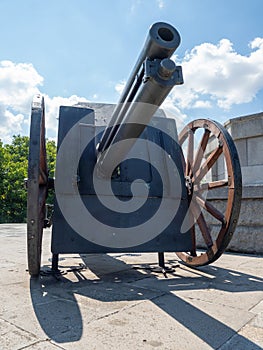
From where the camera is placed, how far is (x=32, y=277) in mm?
3025

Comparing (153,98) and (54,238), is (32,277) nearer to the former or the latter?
(54,238)

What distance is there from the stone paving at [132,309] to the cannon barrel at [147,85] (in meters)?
1.24

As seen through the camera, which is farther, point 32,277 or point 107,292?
point 32,277

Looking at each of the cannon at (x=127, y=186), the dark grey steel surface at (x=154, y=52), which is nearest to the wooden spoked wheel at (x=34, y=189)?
the cannon at (x=127, y=186)

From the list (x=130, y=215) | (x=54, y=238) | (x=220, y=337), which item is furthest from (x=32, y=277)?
(x=220, y=337)

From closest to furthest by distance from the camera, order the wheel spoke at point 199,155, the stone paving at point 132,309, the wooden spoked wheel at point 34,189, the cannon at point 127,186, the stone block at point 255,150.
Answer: the stone paving at point 132,309
the wooden spoked wheel at point 34,189
the cannon at point 127,186
the wheel spoke at point 199,155
the stone block at point 255,150

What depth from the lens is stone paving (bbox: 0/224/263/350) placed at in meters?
1.62

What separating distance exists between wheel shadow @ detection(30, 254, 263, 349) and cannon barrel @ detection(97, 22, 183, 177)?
1202 mm

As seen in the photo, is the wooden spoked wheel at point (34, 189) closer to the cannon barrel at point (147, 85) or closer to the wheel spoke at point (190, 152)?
the cannon barrel at point (147, 85)

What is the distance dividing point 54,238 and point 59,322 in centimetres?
130

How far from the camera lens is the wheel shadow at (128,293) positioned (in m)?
1.76

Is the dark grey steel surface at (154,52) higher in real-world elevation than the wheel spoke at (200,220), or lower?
higher

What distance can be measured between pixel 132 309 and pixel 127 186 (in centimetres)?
163

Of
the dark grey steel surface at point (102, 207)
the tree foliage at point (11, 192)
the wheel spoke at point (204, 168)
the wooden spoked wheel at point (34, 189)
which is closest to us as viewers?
the wooden spoked wheel at point (34, 189)
